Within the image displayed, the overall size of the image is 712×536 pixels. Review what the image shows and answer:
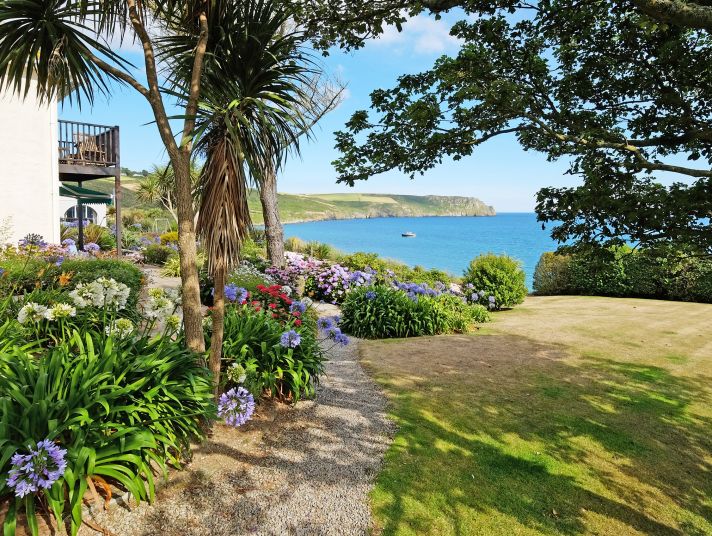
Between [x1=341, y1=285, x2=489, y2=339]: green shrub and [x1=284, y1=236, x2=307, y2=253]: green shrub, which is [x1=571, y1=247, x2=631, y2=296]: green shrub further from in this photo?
[x1=284, y1=236, x2=307, y2=253]: green shrub

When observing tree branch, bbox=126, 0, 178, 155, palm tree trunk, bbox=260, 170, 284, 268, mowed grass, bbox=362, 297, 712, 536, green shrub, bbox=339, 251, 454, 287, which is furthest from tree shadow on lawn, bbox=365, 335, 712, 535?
palm tree trunk, bbox=260, 170, 284, 268

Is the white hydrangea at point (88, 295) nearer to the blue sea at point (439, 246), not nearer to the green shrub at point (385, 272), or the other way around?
the green shrub at point (385, 272)

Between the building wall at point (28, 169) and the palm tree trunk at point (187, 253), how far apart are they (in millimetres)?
11803

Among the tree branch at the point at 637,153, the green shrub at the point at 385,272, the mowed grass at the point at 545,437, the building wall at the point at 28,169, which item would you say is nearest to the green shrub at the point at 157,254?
the building wall at the point at 28,169

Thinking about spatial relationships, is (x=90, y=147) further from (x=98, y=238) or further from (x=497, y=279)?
(x=497, y=279)

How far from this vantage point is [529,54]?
14.6 ft

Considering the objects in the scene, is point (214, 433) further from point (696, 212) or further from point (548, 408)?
point (696, 212)

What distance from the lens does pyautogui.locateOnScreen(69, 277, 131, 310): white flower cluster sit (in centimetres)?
392

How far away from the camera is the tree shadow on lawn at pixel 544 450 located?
324cm

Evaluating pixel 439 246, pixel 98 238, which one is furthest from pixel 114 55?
pixel 439 246

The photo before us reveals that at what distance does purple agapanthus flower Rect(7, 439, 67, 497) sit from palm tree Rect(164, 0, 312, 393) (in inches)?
65.7

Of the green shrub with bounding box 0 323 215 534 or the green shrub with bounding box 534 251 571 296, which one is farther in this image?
the green shrub with bounding box 534 251 571 296

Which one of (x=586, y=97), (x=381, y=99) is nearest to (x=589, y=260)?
(x=586, y=97)

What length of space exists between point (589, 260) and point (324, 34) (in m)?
3.44
